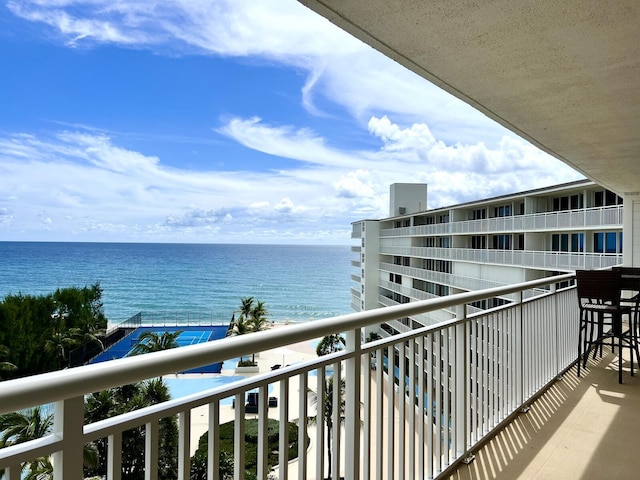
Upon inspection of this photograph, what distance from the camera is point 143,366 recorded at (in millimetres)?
1047

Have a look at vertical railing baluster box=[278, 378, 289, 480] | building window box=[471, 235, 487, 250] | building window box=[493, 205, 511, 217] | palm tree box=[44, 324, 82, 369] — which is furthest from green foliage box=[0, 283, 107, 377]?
vertical railing baluster box=[278, 378, 289, 480]

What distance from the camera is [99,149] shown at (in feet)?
278

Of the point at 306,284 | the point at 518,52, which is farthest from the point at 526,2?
the point at 306,284

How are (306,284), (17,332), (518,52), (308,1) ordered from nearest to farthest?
1. (308,1)
2. (518,52)
3. (17,332)
4. (306,284)

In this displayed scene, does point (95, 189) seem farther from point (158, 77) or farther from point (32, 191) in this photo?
point (158, 77)

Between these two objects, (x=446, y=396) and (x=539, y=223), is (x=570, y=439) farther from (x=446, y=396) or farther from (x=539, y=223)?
(x=539, y=223)

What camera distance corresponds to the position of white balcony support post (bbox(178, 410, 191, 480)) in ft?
3.86

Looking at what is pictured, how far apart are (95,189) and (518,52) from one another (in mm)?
91568

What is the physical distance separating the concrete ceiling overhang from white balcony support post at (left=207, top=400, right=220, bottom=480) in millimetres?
1446

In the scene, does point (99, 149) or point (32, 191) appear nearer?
point (32, 191)

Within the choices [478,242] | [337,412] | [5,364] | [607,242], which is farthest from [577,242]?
[5,364]

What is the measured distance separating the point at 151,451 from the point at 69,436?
25 centimetres

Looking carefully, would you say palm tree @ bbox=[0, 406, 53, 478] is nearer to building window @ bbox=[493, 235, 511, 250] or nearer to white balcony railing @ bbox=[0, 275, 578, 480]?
white balcony railing @ bbox=[0, 275, 578, 480]

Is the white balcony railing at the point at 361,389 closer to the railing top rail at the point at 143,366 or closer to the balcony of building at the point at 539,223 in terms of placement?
the railing top rail at the point at 143,366
